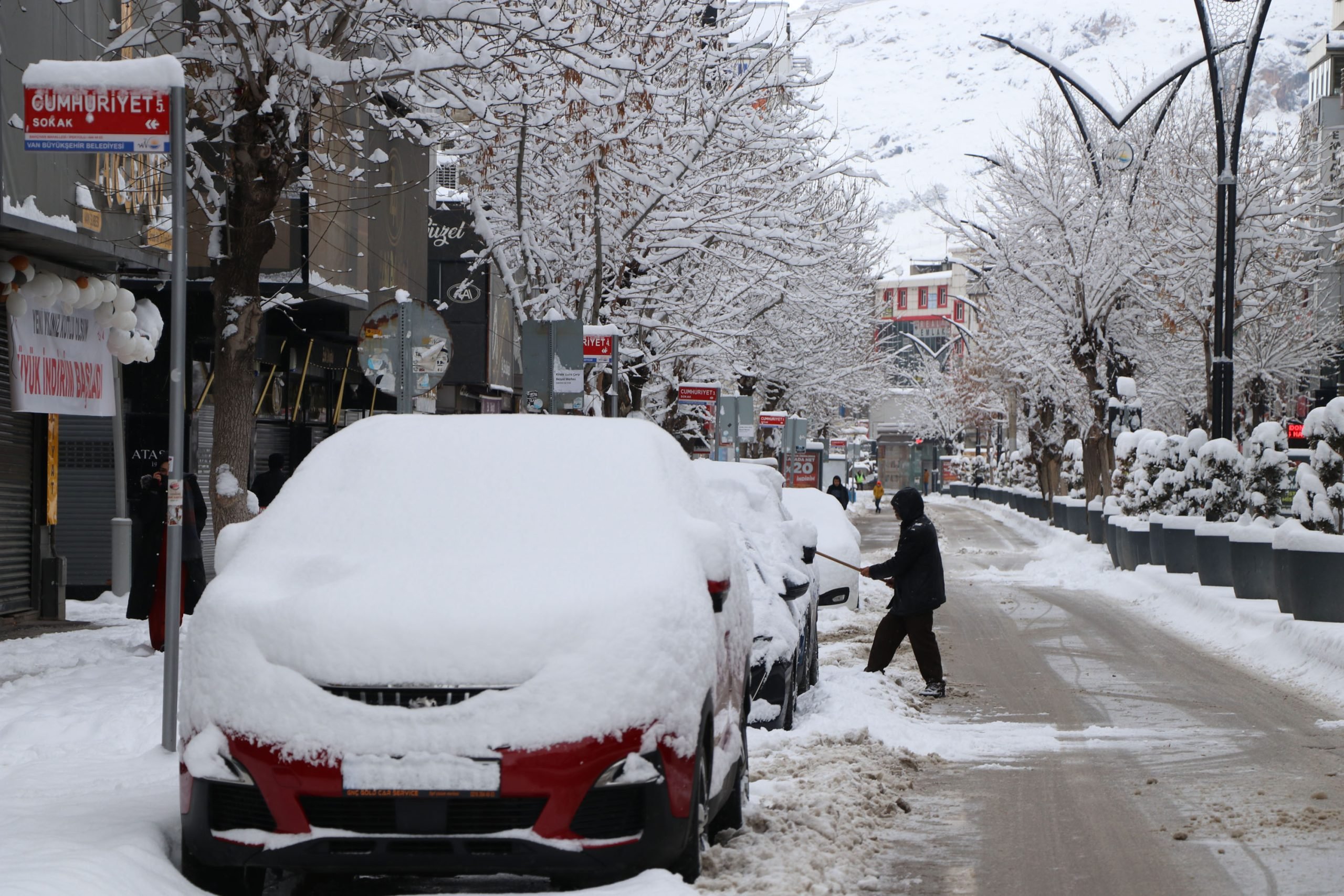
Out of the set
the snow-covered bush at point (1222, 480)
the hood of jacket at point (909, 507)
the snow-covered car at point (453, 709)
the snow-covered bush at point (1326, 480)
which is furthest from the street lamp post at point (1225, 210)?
the snow-covered car at point (453, 709)

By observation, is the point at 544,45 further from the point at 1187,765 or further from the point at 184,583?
the point at 1187,765

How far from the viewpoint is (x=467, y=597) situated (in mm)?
5645

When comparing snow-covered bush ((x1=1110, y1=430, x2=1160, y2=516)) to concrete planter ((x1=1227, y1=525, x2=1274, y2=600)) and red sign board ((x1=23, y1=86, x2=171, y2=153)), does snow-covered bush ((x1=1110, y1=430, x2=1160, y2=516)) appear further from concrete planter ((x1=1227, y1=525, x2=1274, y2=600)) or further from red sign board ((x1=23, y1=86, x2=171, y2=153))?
red sign board ((x1=23, y1=86, x2=171, y2=153))

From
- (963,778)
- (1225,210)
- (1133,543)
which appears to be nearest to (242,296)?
(963,778)

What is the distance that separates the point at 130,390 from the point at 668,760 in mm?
17165

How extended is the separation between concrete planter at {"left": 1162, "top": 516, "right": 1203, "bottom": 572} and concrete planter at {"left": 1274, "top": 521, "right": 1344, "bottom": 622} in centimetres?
896

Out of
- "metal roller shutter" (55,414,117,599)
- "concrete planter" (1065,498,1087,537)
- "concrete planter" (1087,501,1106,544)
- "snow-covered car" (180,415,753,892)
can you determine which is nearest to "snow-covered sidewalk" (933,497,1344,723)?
"concrete planter" (1087,501,1106,544)

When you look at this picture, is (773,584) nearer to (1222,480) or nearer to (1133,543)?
(1222,480)

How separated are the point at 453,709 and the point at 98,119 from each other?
4317 mm

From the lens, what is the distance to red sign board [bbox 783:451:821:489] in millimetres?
53219

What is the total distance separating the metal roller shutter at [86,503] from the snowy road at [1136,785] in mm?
10221

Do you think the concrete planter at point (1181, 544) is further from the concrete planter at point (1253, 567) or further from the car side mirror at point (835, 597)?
the car side mirror at point (835, 597)

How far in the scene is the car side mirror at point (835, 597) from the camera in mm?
17688

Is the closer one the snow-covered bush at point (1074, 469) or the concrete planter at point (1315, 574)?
the concrete planter at point (1315, 574)
